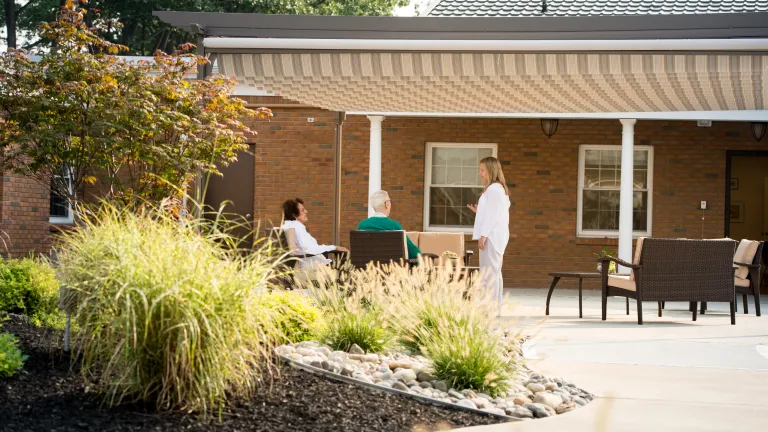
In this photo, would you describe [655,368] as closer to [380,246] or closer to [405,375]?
[405,375]

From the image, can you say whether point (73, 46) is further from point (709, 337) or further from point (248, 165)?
point (248, 165)

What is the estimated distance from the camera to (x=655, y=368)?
6457mm

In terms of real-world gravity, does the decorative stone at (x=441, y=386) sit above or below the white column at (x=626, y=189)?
below

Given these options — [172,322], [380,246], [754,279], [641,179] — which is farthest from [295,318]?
[641,179]

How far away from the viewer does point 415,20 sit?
30.2ft

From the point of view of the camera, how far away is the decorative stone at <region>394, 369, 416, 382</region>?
5258 millimetres

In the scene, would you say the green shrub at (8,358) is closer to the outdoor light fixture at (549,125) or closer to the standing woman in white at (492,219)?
the standing woman in white at (492,219)

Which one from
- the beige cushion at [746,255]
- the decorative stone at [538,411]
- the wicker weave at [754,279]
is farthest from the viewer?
the beige cushion at [746,255]

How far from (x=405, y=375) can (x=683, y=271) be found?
5170 millimetres

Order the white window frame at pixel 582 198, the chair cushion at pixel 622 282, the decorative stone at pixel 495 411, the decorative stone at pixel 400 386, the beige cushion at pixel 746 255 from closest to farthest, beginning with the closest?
1. the decorative stone at pixel 495 411
2. the decorative stone at pixel 400 386
3. the chair cushion at pixel 622 282
4. the beige cushion at pixel 746 255
5. the white window frame at pixel 582 198

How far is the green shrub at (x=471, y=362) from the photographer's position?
514cm

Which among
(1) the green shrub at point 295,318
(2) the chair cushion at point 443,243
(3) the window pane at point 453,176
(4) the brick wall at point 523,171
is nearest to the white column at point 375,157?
(4) the brick wall at point 523,171

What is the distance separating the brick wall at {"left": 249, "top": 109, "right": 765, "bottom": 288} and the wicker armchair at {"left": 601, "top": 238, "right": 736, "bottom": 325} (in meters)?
6.27

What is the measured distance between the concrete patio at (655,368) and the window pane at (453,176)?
5.92 meters
